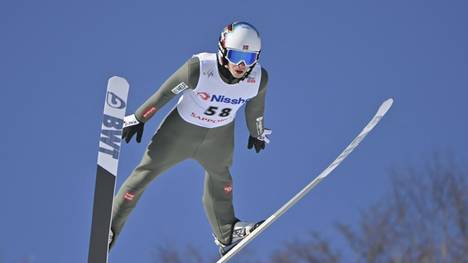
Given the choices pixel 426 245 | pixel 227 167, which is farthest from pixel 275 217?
pixel 426 245

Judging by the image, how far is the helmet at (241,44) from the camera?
24.9 feet

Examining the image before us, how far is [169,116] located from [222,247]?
117 centimetres

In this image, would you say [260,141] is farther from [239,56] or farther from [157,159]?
[239,56]

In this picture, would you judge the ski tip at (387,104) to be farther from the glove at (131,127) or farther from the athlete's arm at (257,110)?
the glove at (131,127)

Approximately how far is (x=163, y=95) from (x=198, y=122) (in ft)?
1.10

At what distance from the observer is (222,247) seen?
848cm

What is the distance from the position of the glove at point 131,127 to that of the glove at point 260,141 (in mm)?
971

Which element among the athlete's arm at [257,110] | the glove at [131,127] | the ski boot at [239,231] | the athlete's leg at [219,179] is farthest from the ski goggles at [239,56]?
the ski boot at [239,231]

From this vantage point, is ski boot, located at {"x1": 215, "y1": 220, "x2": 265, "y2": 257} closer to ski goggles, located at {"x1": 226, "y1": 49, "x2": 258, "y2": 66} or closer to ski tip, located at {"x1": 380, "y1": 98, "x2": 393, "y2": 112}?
ski goggles, located at {"x1": 226, "y1": 49, "x2": 258, "y2": 66}

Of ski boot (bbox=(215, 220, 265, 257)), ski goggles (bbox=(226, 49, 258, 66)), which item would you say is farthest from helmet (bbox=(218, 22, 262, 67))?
ski boot (bbox=(215, 220, 265, 257))

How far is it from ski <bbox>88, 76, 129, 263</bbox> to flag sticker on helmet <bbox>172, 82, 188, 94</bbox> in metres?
0.74

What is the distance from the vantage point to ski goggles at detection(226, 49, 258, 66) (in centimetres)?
760

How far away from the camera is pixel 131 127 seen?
311 inches

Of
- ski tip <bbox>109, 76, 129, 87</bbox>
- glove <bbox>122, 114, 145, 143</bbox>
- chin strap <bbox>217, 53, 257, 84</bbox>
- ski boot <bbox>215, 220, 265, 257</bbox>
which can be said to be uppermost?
chin strap <bbox>217, 53, 257, 84</bbox>
